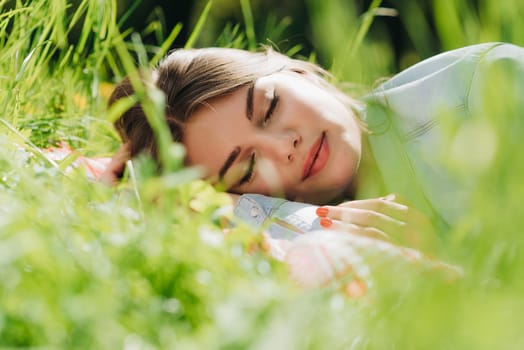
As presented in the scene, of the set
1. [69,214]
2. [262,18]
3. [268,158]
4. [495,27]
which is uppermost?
[495,27]

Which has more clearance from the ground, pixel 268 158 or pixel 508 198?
pixel 508 198

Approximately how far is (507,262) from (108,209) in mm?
316

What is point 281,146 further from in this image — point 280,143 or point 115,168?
point 115,168

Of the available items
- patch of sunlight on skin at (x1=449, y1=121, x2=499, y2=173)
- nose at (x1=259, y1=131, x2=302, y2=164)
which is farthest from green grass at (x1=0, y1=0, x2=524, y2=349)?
nose at (x1=259, y1=131, x2=302, y2=164)

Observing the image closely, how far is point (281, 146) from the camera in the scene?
122 cm

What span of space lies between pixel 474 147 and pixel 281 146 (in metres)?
0.86

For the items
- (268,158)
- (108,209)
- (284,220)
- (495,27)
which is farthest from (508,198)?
(268,158)

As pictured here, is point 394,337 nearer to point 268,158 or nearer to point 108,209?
point 108,209

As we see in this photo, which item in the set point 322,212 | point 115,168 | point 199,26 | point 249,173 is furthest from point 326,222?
point 199,26

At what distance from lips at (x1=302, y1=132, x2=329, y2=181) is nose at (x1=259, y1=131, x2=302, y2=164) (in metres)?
0.03

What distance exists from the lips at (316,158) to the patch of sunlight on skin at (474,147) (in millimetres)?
869

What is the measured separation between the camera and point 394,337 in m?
0.40

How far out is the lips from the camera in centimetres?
125

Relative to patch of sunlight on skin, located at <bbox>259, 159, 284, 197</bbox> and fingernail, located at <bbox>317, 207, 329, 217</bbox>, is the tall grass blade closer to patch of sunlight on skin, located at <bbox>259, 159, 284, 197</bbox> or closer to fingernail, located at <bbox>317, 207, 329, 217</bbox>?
patch of sunlight on skin, located at <bbox>259, 159, 284, 197</bbox>
